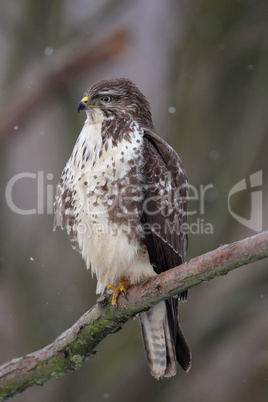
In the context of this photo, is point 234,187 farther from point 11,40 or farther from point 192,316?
point 11,40

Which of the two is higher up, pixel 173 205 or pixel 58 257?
pixel 173 205

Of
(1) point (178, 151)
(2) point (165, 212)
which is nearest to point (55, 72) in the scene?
(1) point (178, 151)

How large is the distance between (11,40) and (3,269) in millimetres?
2501

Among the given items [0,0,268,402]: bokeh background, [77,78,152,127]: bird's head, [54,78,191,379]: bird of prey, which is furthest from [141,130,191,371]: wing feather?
[0,0,268,402]: bokeh background

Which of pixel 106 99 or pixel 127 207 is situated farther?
pixel 106 99

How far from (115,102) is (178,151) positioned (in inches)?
64.6

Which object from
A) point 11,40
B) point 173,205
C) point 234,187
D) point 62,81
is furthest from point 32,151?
point 173,205

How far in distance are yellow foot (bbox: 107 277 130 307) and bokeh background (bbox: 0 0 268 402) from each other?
1869mm

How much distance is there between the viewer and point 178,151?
6.60m

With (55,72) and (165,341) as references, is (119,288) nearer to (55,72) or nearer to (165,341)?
(165,341)

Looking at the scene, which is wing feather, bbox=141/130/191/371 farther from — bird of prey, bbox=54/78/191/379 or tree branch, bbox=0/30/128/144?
tree branch, bbox=0/30/128/144

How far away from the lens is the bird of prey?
455 centimetres

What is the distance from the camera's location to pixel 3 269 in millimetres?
6855

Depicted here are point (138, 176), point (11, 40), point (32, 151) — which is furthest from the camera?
point (32, 151)
